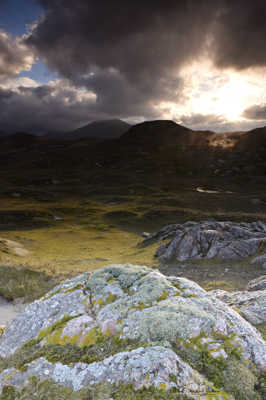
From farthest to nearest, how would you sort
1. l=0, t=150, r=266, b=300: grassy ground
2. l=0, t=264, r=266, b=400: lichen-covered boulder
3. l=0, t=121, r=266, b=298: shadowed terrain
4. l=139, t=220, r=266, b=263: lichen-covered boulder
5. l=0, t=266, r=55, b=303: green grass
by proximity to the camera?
l=139, t=220, r=266, b=263: lichen-covered boulder, l=0, t=121, r=266, b=298: shadowed terrain, l=0, t=150, r=266, b=300: grassy ground, l=0, t=266, r=55, b=303: green grass, l=0, t=264, r=266, b=400: lichen-covered boulder

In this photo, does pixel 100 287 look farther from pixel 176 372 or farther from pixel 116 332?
pixel 176 372

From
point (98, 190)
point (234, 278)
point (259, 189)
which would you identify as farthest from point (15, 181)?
point (234, 278)

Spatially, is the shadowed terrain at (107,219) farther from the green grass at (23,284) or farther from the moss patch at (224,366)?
the moss patch at (224,366)

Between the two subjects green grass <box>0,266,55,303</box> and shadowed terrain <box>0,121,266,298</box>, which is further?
shadowed terrain <box>0,121,266,298</box>

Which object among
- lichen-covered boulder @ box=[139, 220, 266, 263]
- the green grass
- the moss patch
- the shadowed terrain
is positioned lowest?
the shadowed terrain

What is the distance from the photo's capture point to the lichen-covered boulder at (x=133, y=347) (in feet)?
16.5

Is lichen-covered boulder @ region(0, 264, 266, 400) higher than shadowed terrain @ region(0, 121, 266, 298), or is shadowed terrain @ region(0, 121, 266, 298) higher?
lichen-covered boulder @ region(0, 264, 266, 400)

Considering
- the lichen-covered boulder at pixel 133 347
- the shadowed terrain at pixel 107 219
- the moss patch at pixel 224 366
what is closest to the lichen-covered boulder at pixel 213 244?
the shadowed terrain at pixel 107 219

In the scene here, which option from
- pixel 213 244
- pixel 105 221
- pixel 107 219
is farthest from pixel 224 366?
→ pixel 107 219

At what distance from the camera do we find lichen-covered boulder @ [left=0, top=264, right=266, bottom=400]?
16.5 feet

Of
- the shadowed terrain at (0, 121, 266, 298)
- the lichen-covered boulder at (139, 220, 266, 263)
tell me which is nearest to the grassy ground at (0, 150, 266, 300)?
the shadowed terrain at (0, 121, 266, 298)

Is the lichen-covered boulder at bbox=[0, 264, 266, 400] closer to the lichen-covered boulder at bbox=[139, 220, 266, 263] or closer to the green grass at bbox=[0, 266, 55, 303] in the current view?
the green grass at bbox=[0, 266, 55, 303]

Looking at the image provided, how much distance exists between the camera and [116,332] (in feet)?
21.3

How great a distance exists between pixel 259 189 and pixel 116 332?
597 feet
